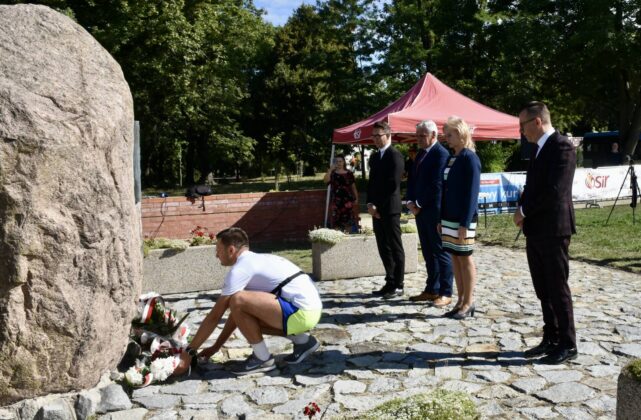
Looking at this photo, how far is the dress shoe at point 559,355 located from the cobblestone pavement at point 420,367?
59mm

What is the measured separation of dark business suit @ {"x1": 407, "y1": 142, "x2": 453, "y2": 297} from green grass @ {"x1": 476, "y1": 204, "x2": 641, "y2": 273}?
3.57 meters

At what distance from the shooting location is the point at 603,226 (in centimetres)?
1292

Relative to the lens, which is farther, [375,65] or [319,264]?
[375,65]

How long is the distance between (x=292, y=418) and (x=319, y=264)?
4.67 metres

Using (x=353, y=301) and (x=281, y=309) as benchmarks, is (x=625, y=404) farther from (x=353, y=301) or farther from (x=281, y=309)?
(x=353, y=301)

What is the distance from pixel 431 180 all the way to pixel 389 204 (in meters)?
0.69

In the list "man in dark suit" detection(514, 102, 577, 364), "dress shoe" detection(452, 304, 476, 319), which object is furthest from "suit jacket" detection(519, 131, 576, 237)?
"dress shoe" detection(452, 304, 476, 319)

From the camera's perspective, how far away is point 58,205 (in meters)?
3.62

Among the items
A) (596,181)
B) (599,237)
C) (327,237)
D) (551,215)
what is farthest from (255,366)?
(596,181)

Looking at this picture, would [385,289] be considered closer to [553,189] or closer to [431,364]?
[431,364]

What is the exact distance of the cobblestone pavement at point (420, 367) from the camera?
3.96 meters

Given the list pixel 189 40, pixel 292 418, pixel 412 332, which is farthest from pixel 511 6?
pixel 292 418

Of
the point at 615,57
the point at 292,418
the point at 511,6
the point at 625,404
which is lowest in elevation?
the point at 292,418

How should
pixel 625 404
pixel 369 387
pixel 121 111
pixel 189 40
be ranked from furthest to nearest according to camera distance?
pixel 189 40
pixel 369 387
pixel 121 111
pixel 625 404
